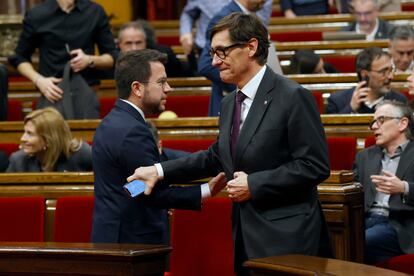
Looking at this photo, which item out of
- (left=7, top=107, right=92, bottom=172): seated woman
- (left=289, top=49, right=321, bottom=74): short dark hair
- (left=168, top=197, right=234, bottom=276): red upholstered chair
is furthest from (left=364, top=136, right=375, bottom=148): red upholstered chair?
(left=289, top=49, right=321, bottom=74): short dark hair

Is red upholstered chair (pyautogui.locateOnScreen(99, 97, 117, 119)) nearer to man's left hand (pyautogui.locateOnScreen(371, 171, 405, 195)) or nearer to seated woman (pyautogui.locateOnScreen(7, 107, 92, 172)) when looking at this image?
seated woman (pyautogui.locateOnScreen(7, 107, 92, 172))

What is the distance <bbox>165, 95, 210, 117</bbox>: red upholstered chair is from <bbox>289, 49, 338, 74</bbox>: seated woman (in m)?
0.61

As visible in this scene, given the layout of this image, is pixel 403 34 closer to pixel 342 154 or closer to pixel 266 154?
pixel 342 154

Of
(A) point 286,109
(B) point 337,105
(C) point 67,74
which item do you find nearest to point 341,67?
(B) point 337,105

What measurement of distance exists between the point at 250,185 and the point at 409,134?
160 centimetres

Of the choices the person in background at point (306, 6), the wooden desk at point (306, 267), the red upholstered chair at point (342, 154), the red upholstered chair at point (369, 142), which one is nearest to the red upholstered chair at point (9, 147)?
the red upholstered chair at point (342, 154)

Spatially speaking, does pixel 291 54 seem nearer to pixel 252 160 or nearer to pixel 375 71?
pixel 375 71

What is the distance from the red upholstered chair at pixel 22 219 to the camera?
12.5 feet

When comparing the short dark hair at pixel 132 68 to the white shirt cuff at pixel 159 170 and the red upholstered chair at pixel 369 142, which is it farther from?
the red upholstered chair at pixel 369 142

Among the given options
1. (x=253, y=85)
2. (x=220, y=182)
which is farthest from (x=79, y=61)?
(x=253, y=85)

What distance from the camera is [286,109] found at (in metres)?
2.78

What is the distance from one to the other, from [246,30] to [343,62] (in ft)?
12.1

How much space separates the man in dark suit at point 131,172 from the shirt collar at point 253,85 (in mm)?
334

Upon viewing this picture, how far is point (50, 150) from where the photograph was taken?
4.60 metres
